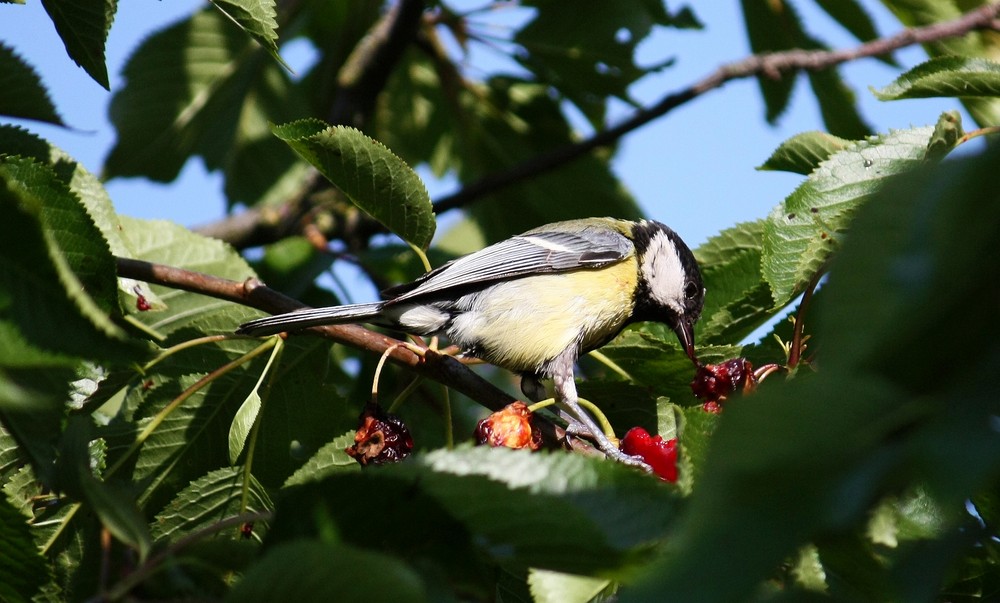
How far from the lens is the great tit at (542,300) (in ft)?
9.88

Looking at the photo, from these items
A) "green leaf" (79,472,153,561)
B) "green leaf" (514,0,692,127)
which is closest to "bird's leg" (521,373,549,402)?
"green leaf" (514,0,692,127)

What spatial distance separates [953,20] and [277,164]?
3006 mm

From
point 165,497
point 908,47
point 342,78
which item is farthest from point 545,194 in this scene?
point 165,497

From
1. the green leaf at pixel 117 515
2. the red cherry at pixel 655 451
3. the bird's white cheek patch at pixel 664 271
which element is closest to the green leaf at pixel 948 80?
the red cherry at pixel 655 451

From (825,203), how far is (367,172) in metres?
1.03

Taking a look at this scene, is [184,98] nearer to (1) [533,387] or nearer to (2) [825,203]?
(1) [533,387]

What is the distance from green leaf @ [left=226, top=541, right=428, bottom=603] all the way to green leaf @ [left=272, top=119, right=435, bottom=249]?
120cm

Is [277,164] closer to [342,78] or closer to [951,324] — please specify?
[342,78]

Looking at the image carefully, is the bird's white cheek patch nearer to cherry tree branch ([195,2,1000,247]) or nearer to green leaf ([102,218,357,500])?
cherry tree branch ([195,2,1000,247])

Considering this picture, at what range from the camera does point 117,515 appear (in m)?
1.20

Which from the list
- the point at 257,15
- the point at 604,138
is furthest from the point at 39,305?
the point at 604,138

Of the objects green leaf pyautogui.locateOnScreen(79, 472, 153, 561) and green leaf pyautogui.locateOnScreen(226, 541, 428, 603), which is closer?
green leaf pyautogui.locateOnScreen(226, 541, 428, 603)

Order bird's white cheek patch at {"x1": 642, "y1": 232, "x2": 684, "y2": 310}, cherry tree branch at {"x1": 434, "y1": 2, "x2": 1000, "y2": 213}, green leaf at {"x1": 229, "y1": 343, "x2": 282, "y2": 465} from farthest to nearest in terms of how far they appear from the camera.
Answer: cherry tree branch at {"x1": 434, "y1": 2, "x2": 1000, "y2": 213}
bird's white cheek patch at {"x1": 642, "y1": 232, "x2": 684, "y2": 310}
green leaf at {"x1": 229, "y1": 343, "x2": 282, "y2": 465}

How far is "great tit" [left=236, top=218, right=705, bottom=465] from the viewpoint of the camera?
9.88ft
